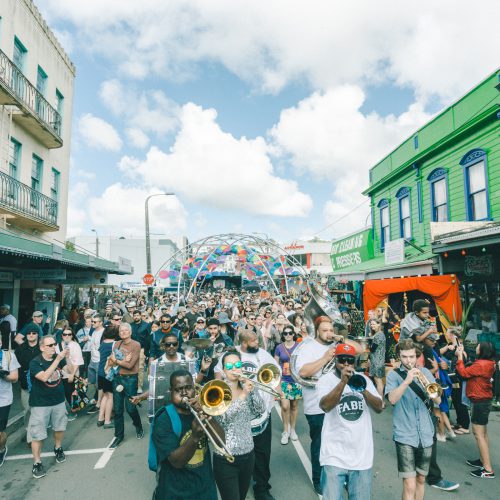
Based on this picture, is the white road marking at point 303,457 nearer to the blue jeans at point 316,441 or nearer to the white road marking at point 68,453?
the blue jeans at point 316,441

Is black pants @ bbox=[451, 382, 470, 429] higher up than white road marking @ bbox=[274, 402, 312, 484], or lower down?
higher up

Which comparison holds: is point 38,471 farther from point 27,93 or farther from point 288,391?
point 27,93

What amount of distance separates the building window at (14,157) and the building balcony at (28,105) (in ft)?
2.21

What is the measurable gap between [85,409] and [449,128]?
13296 mm

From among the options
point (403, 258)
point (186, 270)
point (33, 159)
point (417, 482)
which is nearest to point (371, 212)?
point (403, 258)

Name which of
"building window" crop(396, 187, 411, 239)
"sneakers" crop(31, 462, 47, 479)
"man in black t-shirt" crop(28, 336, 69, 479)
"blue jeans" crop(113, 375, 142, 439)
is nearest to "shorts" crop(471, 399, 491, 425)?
"blue jeans" crop(113, 375, 142, 439)

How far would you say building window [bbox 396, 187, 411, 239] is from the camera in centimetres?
1522

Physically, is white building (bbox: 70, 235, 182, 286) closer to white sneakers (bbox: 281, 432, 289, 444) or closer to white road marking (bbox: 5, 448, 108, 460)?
white road marking (bbox: 5, 448, 108, 460)

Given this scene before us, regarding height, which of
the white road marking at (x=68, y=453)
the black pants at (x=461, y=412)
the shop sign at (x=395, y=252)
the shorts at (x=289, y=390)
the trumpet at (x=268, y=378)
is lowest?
the white road marking at (x=68, y=453)

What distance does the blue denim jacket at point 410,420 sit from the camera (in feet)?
11.5

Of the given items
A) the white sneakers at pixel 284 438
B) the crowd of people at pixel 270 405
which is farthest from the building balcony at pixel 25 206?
the white sneakers at pixel 284 438

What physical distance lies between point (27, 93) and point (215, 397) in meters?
13.3

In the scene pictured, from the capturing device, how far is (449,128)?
12438 mm

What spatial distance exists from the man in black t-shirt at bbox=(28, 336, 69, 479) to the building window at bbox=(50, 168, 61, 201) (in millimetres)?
11553
